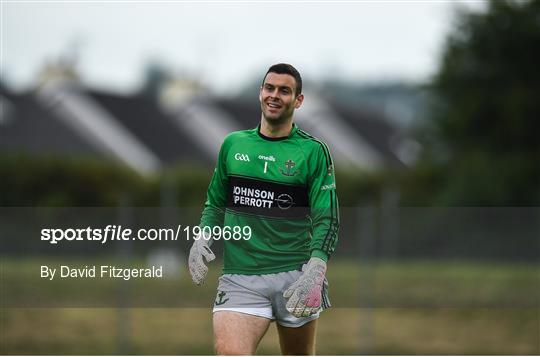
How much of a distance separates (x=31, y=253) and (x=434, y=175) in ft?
46.8

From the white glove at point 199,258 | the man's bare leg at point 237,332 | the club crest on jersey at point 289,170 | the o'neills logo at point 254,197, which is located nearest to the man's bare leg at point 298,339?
the man's bare leg at point 237,332

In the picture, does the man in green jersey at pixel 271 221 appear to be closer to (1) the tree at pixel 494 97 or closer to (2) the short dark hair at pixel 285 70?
(2) the short dark hair at pixel 285 70

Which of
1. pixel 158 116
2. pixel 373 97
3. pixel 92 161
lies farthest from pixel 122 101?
pixel 373 97

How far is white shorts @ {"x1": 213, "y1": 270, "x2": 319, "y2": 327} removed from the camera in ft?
22.1

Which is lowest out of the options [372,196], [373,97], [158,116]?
Result: [372,196]

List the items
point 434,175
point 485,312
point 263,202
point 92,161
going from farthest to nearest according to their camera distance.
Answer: point 434,175, point 92,161, point 485,312, point 263,202

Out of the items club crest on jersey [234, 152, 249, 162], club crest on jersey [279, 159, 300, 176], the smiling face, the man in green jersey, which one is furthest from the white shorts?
the smiling face

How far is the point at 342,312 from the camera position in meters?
18.7

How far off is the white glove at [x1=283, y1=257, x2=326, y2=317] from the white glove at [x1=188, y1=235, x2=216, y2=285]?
1.60 feet

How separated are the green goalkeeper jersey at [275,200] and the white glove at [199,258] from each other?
0.11 meters

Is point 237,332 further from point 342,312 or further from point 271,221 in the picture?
point 342,312

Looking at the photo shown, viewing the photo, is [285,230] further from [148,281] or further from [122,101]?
[122,101]

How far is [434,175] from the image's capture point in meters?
29.4

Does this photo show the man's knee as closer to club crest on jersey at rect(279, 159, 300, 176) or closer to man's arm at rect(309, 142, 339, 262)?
man's arm at rect(309, 142, 339, 262)
